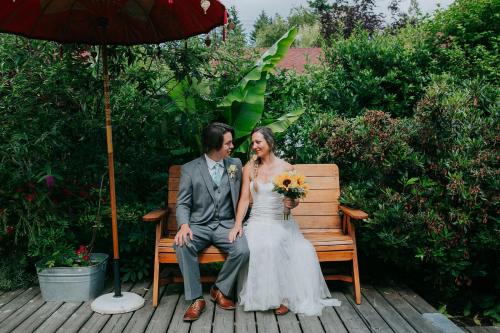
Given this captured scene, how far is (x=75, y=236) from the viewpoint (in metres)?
5.25

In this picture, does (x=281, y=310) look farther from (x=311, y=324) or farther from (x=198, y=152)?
(x=198, y=152)

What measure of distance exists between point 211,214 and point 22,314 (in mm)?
1857

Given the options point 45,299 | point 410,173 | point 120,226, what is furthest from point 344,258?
point 45,299

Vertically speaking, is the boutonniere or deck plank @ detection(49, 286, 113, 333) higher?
the boutonniere

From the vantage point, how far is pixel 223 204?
466 cm

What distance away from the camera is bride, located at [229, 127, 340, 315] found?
4.23m

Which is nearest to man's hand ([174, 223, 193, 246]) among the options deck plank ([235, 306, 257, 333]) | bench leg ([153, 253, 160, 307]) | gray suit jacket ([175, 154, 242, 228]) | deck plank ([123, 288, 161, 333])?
gray suit jacket ([175, 154, 242, 228])

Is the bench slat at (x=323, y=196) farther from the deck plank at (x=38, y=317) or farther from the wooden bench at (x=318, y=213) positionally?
the deck plank at (x=38, y=317)

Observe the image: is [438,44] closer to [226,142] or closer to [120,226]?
[226,142]

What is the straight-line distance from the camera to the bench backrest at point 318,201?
5.08 m

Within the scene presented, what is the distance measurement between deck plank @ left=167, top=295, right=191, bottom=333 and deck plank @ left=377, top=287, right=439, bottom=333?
1852 millimetres

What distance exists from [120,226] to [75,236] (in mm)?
478

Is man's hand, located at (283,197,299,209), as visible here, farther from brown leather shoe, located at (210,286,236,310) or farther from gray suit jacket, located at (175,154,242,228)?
brown leather shoe, located at (210,286,236,310)

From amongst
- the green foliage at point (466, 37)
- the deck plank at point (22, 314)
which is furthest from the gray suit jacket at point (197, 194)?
the green foliage at point (466, 37)
